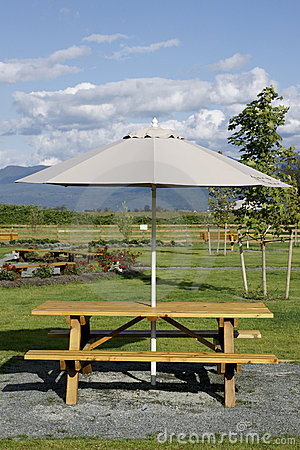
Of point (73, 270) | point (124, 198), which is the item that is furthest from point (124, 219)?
point (73, 270)

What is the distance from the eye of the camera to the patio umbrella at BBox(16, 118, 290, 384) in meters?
3.90

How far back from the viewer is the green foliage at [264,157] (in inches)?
379

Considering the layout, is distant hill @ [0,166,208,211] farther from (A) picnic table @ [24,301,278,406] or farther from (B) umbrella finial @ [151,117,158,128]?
(A) picnic table @ [24,301,278,406]

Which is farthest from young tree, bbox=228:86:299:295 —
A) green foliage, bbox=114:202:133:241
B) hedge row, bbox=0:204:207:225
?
hedge row, bbox=0:204:207:225

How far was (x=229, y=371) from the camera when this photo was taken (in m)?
4.33

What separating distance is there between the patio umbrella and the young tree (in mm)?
5035

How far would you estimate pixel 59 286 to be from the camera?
1217 cm

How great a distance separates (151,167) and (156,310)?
1.36 metres

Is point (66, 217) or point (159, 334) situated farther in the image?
point (66, 217)

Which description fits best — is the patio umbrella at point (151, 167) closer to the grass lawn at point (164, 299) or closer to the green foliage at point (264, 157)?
the grass lawn at point (164, 299)

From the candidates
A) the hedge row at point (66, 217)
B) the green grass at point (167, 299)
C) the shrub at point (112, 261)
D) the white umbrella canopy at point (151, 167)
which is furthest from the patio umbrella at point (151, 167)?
the hedge row at point (66, 217)

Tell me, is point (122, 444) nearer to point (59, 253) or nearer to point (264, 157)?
point (264, 157)

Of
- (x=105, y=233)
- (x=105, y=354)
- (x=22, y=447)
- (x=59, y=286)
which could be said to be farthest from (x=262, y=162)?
(x=105, y=233)

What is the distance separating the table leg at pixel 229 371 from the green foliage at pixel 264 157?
17.6 ft
